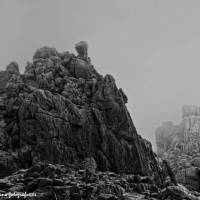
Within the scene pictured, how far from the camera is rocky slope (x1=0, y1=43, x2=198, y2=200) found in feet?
282

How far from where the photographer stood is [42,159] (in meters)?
96.1

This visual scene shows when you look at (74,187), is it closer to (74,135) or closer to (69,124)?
(74,135)

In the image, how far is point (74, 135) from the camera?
104 m

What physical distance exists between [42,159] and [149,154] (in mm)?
37545

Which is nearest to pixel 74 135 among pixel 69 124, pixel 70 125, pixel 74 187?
pixel 70 125

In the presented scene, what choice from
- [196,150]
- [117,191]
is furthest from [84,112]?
[196,150]

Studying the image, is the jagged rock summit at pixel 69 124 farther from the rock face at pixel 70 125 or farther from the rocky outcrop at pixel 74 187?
the rocky outcrop at pixel 74 187

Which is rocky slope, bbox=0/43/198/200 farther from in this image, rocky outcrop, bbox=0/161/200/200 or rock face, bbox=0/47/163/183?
rocky outcrop, bbox=0/161/200/200

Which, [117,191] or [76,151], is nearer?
[117,191]

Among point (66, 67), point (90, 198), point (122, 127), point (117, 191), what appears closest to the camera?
point (90, 198)

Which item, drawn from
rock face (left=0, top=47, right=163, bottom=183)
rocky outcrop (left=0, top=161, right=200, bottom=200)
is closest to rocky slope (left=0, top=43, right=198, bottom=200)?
rock face (left=0, top=47, right=163, bottom=183)

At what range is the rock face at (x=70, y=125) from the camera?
99.4m

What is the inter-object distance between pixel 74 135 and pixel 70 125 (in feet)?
10.7

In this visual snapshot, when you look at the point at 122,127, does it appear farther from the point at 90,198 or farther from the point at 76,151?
the point at 90,198
